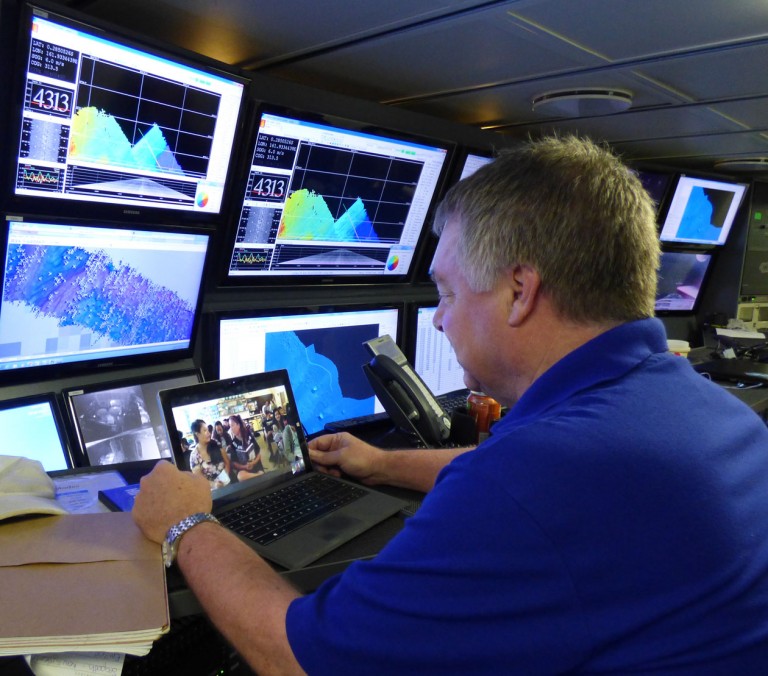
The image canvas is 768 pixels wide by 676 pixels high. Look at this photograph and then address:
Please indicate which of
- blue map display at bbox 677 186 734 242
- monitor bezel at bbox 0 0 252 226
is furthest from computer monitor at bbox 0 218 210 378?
blue map display at bbox 677 186 734 242

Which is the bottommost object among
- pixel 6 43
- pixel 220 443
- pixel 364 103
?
pixel 220 443

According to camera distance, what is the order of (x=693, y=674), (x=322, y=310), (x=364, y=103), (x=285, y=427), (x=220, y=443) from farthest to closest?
(x=364, y=103) → (x=322, y=310) → (x=285, y=427) → (x=220, y=443) → (x=693, y=674)

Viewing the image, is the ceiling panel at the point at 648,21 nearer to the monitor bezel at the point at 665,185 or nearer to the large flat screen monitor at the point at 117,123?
the large flat screen monitor at the point at 117,123

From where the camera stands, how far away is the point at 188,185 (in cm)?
150

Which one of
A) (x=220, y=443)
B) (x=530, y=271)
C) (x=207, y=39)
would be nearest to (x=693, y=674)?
(x=530, y=271)

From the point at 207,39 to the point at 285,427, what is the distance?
3.14 ft

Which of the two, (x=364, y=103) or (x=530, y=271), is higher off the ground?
(x=364, y=103)

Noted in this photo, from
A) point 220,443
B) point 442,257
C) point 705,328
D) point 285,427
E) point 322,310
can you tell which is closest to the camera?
point 442,257

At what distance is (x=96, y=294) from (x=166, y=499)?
1.95 feet

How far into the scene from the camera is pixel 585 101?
2012mm

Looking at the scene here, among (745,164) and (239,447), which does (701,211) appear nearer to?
(745,164)

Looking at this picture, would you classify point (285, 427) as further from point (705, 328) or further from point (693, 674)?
point (705, 328)

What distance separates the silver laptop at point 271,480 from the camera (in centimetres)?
102

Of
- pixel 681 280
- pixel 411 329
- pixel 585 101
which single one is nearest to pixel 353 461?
pixel 411 329
